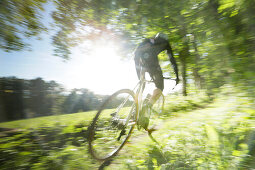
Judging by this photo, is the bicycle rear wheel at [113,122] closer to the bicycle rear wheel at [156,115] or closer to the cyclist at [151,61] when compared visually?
the cyclist at [151,61]

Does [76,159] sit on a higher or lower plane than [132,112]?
lower

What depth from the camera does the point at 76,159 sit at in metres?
2.22

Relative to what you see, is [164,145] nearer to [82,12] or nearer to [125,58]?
[82,12]

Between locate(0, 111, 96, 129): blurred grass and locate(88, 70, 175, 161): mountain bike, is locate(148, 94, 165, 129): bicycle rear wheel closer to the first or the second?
locate(88, 70, 175, 161): mountain bike

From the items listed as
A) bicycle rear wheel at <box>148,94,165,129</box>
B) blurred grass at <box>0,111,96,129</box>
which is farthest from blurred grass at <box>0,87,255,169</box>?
bicycle rear wheel at <box>148,94,165,129</box>

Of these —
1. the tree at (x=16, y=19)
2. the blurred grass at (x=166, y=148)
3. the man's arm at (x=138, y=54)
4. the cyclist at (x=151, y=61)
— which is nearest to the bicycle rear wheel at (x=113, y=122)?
the blurred grass at (x=166, y=148)

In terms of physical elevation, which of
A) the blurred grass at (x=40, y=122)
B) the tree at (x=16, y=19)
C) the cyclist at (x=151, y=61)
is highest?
the tree at (x=16, y=19)

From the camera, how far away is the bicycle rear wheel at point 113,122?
251cm

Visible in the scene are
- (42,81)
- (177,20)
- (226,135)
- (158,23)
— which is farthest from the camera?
(158,23)

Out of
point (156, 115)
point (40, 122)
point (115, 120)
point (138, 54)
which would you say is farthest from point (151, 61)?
point (40, 122)

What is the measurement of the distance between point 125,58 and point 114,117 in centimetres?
503

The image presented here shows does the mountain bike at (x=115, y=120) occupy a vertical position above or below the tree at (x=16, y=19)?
below

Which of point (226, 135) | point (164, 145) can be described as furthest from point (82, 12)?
point (226, 135)

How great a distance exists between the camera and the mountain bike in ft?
8.21
